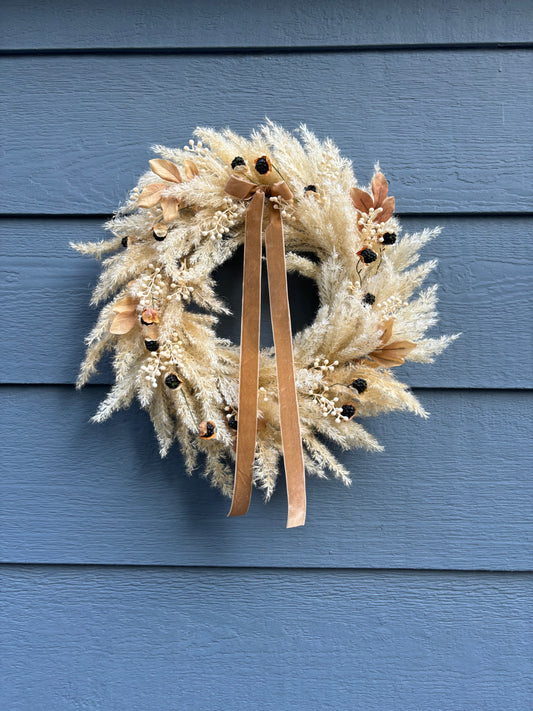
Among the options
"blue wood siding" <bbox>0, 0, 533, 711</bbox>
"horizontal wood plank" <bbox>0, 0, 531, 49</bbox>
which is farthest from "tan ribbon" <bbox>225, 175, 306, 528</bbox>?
"horizontal wood plank" <bbox>0, 0, 531, 49</bbox>

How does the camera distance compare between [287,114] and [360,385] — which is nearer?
[360,385]

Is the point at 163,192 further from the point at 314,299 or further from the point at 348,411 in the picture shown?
the point at 348,411

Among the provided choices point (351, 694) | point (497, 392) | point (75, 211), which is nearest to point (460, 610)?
point (351, 694)

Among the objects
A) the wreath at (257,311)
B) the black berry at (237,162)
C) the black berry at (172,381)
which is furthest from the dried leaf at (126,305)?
the black berry at (237,162)

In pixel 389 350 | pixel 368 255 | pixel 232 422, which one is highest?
pixel 368 255

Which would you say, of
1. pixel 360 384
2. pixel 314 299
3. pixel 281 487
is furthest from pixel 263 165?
pixel 281 487

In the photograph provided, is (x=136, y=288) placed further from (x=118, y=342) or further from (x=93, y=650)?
(x=93, y=650)
